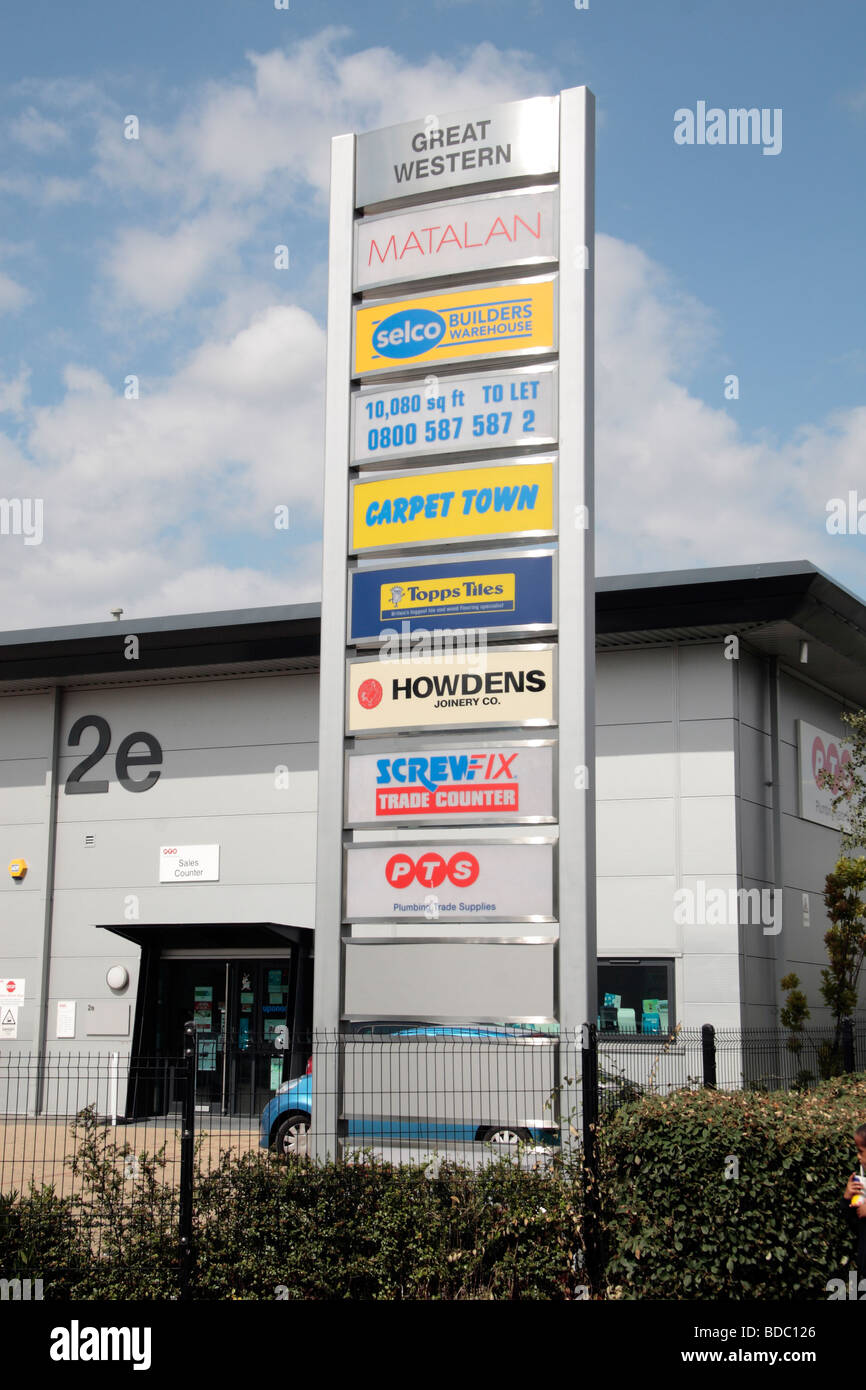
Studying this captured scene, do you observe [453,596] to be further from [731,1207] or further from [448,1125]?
[731,1207]

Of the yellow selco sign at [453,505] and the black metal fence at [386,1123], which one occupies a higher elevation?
the yellow selco sign at [453,505]

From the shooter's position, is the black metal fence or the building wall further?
the building wall

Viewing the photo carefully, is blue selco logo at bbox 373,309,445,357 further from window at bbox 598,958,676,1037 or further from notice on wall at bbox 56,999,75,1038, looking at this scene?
notice on wall at bbox 56,999,75,1038

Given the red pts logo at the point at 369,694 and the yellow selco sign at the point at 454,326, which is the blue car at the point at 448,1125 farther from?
the yellow selco sign at the point at 454,326

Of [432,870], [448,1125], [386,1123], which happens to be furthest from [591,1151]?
[432,870]

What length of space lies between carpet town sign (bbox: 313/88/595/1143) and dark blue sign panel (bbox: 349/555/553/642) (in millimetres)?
18

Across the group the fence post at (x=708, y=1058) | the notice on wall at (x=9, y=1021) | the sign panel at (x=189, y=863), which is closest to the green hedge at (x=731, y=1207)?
the fence post at (x=708, y=1058)

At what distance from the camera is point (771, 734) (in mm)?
20688

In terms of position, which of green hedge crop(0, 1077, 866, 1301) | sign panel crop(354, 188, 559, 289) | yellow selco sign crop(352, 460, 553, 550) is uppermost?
sign panel crop(354, 188, 559, 289)

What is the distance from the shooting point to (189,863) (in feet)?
74.2

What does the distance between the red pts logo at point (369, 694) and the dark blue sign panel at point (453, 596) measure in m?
0.38

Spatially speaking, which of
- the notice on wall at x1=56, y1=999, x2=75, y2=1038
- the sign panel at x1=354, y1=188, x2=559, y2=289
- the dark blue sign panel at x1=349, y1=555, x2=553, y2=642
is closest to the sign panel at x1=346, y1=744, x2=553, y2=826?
the dark blue sign panel at x1=349, y1=555, x2=553, y2=642

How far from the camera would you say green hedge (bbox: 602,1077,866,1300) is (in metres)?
7.97

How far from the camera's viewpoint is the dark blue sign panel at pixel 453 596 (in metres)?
10.7
